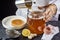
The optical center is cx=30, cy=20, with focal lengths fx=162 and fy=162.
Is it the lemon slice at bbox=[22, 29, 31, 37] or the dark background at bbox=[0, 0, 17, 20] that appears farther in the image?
the dark background at bbox=[0, 0, 17, 20]

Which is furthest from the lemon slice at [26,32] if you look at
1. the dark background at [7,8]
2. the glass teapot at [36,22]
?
the dark background at [7,8]

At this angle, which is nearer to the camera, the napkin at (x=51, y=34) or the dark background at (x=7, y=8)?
the napkin at (x=51, y=34)

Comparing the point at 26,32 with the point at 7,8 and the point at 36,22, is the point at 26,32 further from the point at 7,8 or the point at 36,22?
the point at 7,8

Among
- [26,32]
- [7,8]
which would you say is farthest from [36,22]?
[7,8]

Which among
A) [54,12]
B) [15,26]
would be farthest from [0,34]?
[54,12]

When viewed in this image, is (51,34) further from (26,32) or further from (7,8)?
(7,8)

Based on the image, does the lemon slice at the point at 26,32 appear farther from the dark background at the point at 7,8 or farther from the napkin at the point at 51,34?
the dark background at the point at 7,8

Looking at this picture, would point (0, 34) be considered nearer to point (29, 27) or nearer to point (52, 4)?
point (29, 27)

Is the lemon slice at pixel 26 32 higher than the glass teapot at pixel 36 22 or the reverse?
the reverse

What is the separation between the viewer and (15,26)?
839 millimetres

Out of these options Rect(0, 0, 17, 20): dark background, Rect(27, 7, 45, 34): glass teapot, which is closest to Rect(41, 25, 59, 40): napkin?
Rect(27, 7, 45, 34): glass teapot

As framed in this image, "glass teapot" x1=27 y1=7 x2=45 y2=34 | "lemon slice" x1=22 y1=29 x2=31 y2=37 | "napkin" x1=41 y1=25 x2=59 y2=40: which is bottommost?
"napkin" x1=41 y1=25 x2=59 y2=40

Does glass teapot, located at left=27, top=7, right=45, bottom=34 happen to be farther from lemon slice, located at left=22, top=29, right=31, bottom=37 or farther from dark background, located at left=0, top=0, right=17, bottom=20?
dark background, located at left=0, top=0, right=17, bottom=20

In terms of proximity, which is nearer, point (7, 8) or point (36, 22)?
point (36, 22)
